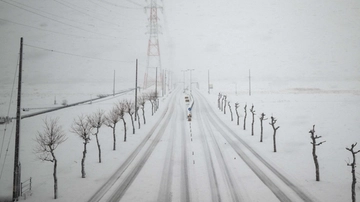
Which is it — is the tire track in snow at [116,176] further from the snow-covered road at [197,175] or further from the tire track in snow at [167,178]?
the tire track in snow at [167,178]

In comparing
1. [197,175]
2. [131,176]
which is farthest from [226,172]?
[131,176]

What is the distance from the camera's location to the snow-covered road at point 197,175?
1647 centimetres

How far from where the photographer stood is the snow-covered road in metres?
16.5

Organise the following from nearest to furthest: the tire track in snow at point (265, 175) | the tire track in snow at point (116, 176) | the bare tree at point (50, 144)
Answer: the tire track in snow at point (265, 175) < the tire track in snow at point (116, 176) < the bare tree at point (50, 144)

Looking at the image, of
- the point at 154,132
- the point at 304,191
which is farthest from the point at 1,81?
the point at 304,191

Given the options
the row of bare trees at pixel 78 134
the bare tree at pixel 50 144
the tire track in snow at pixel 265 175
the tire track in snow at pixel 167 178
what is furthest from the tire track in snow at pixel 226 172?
the bare tree at pixel 50 144

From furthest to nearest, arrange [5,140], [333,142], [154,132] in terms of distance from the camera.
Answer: [154,132]
[5,140]
[333,142]

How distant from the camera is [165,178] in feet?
64.9

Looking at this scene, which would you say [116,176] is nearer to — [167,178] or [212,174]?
[167,178]

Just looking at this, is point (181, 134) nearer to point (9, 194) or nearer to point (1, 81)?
point (9, 194)

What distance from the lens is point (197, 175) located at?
20.3 metres

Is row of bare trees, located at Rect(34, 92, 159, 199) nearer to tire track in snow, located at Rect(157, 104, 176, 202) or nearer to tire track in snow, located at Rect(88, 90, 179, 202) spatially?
tire track in snow, located at Rect(88, 90, 179, 202)

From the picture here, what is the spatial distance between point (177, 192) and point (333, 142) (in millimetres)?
28464

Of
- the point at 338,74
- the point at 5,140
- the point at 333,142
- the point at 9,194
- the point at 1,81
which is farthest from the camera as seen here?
the point at 338,74
